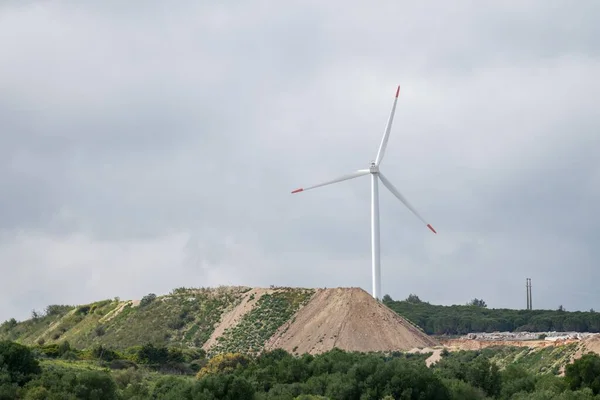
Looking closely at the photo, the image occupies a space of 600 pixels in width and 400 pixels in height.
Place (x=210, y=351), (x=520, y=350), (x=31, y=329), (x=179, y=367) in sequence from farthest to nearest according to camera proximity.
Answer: (x=31, y=329) < (x=210, y=351) < (x=520, y=350) < (x=179, y=367)

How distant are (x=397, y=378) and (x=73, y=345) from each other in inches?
2925

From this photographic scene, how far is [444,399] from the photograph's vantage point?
90.3 meters

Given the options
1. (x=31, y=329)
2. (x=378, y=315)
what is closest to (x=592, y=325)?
(x=378, y=315)

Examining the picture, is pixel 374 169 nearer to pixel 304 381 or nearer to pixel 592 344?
pixel 592 344

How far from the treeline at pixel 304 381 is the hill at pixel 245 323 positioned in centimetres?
2945

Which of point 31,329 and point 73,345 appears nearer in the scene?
point 73,345

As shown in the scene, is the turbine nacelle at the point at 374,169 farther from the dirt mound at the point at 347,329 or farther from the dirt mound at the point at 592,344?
the dirt mound at the point at 592,344

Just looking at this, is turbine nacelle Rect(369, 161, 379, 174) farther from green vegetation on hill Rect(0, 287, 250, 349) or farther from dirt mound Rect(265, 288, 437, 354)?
green vegetation on hill Rect(0, 287, 250, 349)

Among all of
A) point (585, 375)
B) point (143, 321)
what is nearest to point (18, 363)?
point (585, 375)

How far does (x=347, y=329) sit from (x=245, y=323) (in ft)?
50.6

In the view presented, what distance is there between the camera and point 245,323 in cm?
15000

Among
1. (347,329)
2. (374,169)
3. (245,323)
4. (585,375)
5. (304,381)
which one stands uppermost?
(374,169)

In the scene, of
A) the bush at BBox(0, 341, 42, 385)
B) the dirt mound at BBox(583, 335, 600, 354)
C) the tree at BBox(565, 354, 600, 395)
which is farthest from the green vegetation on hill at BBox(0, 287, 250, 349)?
the tree at BBox(565, 354, 600, 395)

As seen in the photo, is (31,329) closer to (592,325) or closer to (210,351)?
(210,351)
